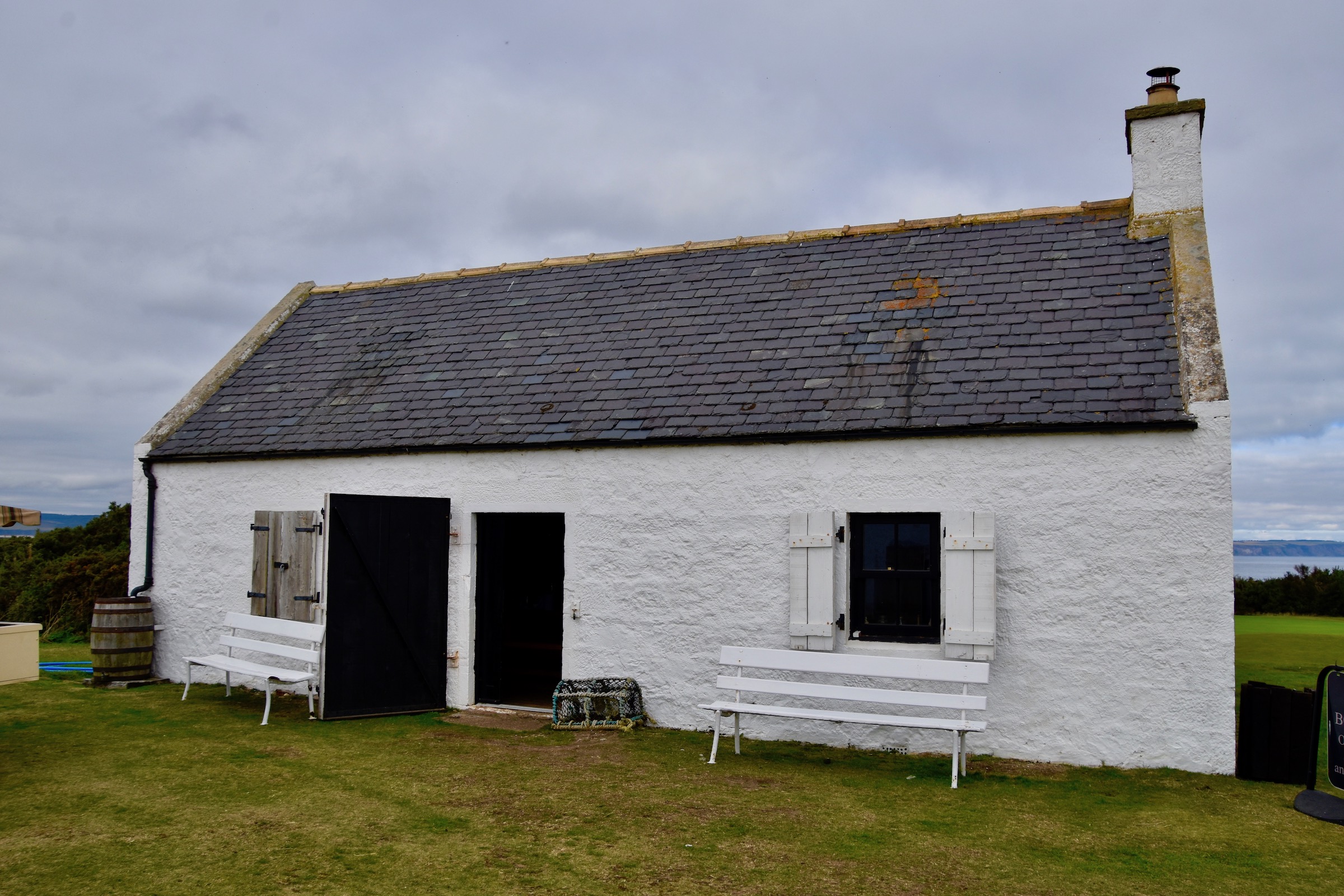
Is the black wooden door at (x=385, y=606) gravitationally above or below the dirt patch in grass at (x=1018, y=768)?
above

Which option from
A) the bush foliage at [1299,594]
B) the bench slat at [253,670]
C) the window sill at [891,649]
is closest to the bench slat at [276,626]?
the bench slat at [253,670]

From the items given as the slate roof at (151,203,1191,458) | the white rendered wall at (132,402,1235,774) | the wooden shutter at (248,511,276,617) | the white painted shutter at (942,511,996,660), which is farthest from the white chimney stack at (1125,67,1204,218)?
the wooden shutter at (248,511,276,617)

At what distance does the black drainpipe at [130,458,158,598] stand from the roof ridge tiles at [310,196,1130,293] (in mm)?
4084

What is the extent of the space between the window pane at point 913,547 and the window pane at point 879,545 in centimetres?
6

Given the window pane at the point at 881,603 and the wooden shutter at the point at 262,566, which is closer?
the window pane at the point at 881,603

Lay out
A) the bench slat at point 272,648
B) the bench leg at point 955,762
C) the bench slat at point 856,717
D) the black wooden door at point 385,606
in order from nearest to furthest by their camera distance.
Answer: the bench leg at point 955,762
the bench slat at point 856,717
the bench slat at point 272,648
the black wooden door at point 385,606

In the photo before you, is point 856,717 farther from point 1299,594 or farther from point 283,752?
point 1299,594

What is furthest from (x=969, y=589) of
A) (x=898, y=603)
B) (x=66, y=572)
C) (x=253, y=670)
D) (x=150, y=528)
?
(x=66, y=572)

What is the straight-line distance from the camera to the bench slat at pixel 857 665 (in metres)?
7.77

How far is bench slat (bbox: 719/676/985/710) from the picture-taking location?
25.5 feet

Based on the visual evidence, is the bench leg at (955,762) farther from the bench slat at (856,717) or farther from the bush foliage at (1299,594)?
the bush foliage at (1299,594)

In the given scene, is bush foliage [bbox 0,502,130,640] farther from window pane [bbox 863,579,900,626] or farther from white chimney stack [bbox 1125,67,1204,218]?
white chimney stack [bbox 1125,67,1204,218]

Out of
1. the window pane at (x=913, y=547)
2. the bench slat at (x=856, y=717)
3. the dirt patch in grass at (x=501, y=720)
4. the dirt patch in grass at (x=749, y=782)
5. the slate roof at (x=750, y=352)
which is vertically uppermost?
the slate roof at (x=750, y=352)

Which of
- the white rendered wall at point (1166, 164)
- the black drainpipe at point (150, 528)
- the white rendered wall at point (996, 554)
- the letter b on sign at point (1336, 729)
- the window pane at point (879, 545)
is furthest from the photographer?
the black drainpipe at point (150, 528)
